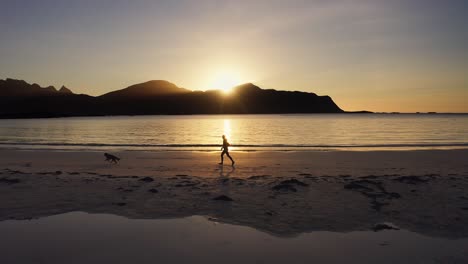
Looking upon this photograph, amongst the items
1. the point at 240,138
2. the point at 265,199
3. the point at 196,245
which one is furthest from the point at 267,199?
the point at 240,138

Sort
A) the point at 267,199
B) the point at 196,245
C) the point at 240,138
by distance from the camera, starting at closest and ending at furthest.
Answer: the point at 196,245 → the point at 267,199 → the point at 240,138

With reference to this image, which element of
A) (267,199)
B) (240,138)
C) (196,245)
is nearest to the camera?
(196,245)

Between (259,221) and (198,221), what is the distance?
1662mm

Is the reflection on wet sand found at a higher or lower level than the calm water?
higher

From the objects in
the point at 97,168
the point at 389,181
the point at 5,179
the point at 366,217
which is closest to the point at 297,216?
the point at 366,217

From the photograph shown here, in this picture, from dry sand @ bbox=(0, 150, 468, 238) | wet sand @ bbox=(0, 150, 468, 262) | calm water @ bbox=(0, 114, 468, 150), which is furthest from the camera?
calm water @ bbox=(0, 114, 468, 150)

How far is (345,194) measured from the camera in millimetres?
11938

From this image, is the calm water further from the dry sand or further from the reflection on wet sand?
the reflection on wet sand

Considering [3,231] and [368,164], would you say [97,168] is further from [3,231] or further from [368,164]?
[368,164]

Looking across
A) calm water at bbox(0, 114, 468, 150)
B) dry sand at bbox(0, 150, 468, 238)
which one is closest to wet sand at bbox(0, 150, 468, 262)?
dry sand at bbox(0, 150, 468, 238)

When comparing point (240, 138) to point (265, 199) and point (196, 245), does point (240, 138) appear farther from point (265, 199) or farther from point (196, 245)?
point (196, 245)

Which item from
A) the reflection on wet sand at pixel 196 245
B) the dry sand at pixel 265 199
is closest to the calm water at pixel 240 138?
the dry sand at pixel 265 199

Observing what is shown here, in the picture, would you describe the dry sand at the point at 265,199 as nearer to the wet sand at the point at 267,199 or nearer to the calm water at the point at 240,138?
the wet sand at the point at 267,199

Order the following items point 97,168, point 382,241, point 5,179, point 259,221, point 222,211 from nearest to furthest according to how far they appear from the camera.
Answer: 1. point 382,241
2. point 259,221
3. point 222,211
4. point 5,179
5. point 97,168
